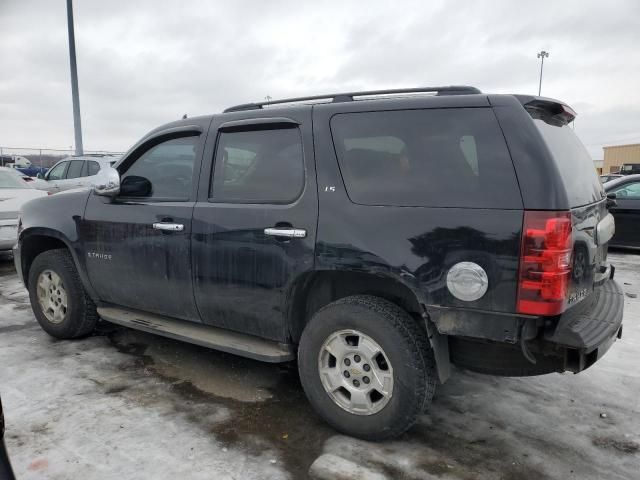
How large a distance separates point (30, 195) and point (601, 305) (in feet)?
27.2

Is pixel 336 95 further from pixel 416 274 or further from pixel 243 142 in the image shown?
pixel 416 274

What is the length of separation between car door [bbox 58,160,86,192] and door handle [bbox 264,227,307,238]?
1116 cm

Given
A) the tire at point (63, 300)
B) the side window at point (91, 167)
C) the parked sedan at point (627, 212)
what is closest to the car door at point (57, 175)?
the side window at point (91, 167)

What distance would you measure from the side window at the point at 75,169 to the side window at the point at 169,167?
392 inches

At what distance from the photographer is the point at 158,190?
3.80 meters

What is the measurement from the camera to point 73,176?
42.0ft

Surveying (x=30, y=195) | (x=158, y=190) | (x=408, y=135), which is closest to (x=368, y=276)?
(x=408, y=135)

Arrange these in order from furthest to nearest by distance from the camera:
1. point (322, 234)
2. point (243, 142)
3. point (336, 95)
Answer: point (243, 142), point (336, 95), point (322, 234)

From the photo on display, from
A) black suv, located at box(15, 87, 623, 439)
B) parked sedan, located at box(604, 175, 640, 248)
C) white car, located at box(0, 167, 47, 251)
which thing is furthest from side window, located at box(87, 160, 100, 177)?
parked sedan, located at box(604, 175, 640, 248)

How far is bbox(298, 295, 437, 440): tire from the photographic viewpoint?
266 cm

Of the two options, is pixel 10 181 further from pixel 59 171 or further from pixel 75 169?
pixel 59 171

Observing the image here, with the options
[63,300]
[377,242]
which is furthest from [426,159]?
[63,300]

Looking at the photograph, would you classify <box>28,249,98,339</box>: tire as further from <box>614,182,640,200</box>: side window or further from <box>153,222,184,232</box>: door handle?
<box>614,182,640,200</box>: side window

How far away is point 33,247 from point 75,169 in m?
9.12
